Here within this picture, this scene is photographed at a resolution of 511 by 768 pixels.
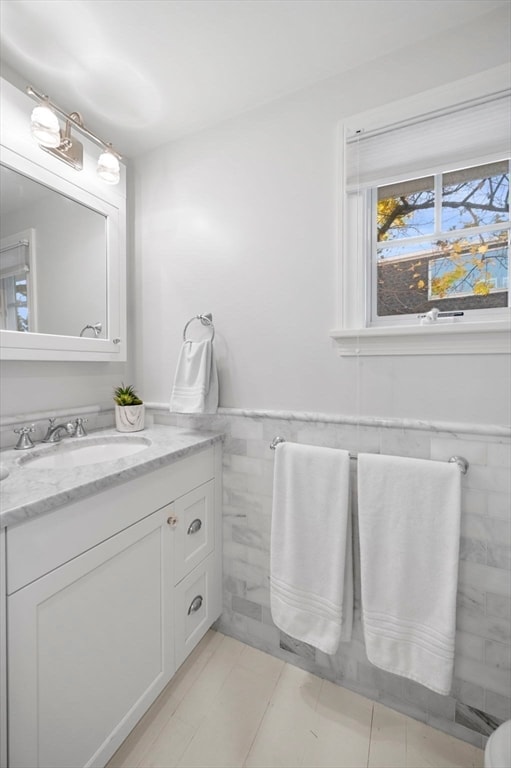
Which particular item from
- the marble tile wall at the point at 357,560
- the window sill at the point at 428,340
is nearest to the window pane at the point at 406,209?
the window sill at the point at 428,340

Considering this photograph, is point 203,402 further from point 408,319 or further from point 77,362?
point 408,319

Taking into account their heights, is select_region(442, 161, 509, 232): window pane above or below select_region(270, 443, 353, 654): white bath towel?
A: above

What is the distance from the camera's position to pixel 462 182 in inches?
45.4

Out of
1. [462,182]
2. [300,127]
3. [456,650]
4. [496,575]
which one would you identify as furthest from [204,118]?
[456,650]

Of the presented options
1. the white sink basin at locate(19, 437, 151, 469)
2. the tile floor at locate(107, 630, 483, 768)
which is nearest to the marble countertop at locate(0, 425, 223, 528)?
the white sink basin at locate(19, 437, 151, 469)

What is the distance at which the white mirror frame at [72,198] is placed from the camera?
114 centimetres

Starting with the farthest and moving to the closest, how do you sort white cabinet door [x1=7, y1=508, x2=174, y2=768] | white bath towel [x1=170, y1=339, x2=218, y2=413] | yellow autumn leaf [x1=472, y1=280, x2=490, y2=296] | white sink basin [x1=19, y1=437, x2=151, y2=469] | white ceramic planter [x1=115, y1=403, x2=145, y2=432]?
white ceramic planter [x1=115, y1=403, x2=145, y2=432] → white bath towel [x1=170, y1=339, x2=218, y2=413] → white sink basin [x1=19, y1=437, x2=151, y2=469] → yellow autumn leaf [x1=472, y1=280, x2=490, y2=296] → white cabinet door [x1=7, y1=508, x2=174, y2=768]

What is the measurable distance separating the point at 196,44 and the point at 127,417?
143 centimetres

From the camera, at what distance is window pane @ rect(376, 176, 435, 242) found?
1206 millimetres

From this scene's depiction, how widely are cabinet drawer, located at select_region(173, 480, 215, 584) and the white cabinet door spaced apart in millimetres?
61

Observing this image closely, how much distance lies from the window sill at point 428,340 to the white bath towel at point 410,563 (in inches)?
14.7

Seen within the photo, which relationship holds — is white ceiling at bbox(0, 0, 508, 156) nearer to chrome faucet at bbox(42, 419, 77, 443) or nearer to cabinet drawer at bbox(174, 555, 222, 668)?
chrome faucet at bbox(42, 419, 77, 443)

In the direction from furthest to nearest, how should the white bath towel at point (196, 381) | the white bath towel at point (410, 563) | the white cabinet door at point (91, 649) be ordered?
the white bath towel at point (196, 381)
the white bath towel at point (410, 563)
the white cabinet door at point (91, 649)

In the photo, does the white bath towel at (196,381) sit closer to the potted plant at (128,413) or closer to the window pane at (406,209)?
the potted plant at (128,413)
